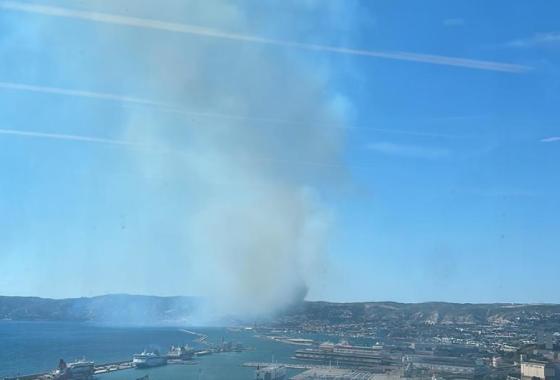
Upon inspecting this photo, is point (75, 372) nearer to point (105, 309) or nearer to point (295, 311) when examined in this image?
point (295, 311)

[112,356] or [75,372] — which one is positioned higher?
[75,372]

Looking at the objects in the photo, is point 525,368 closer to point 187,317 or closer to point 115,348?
point 115,348

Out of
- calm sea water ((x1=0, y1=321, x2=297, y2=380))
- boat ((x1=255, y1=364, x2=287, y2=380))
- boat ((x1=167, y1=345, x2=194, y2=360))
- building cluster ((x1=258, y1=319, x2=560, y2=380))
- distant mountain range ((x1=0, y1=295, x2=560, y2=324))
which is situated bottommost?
calm sea water ((x1=0, y1=321, x2=297, y2=380))

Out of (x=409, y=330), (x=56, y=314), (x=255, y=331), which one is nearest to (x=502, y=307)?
(x=409, y=330)

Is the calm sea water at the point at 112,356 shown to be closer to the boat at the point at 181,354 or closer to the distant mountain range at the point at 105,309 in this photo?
the boat at the point at 181,354

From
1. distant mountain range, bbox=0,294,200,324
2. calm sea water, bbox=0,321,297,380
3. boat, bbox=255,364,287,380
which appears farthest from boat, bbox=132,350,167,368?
distant mountain range, bbox=0,294,200,324

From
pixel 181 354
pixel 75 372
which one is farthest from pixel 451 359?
pixel 181 354

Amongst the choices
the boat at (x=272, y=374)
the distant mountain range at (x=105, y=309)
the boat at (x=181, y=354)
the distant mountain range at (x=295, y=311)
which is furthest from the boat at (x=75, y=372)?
the distant mountain range at (x=105, y=309)

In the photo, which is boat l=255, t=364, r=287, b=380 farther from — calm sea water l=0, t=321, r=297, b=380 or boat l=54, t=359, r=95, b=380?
boat l=54, t=359, r=95, b=380
